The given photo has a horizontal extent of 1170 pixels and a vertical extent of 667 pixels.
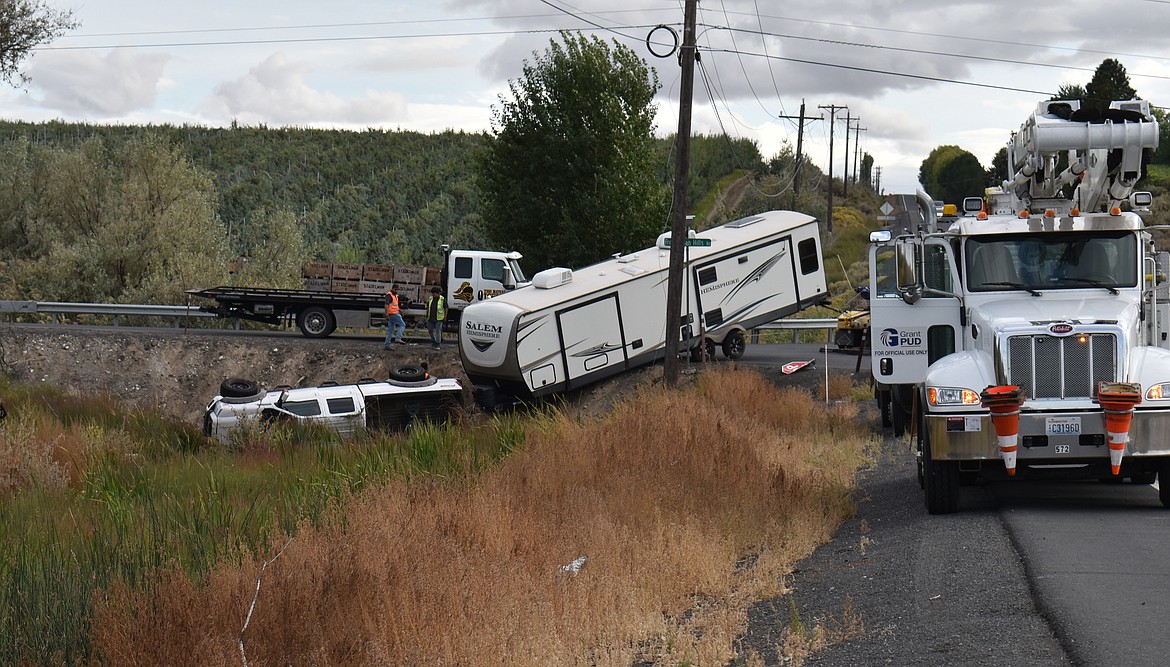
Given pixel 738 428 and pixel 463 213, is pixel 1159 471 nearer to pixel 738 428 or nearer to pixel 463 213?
pixel 738 428

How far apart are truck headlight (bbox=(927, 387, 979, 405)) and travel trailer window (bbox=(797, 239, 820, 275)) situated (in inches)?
709

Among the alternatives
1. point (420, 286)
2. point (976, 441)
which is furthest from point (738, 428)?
point (420, 286)

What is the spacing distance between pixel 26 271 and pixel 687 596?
41.3 metres

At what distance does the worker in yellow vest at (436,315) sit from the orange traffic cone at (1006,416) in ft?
73.3

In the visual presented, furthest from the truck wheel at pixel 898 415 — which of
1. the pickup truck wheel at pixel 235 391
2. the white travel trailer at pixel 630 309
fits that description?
the pickup truck wheel at pixel 235 391

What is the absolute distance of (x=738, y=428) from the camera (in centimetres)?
1590

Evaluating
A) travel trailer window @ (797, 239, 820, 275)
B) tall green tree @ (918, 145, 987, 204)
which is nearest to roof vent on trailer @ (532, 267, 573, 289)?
travel trailer window @ (797, 239, 820, 275)

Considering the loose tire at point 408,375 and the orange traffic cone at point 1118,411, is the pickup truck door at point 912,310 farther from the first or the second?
the loose tire at point 408,375

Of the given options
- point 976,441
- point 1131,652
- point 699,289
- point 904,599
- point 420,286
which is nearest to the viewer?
point 1131,652

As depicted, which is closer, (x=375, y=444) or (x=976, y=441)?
(x=976, y=441)

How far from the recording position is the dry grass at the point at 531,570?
6398 mm

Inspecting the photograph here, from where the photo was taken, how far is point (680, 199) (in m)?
22.0

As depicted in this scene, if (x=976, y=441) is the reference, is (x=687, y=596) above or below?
below

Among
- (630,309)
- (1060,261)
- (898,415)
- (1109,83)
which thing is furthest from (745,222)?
(1109,83)
